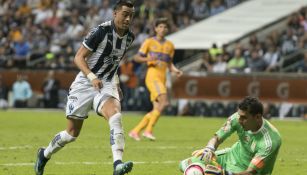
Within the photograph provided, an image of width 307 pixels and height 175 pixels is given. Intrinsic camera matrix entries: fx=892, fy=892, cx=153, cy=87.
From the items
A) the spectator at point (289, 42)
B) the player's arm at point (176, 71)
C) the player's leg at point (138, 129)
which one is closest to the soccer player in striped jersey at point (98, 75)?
the player's arm at point (176, 71)

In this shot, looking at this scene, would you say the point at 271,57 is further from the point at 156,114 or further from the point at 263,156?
the point at 263,156

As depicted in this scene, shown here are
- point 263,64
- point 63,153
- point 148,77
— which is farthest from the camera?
point 263,64

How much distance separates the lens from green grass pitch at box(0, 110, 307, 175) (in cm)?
1277

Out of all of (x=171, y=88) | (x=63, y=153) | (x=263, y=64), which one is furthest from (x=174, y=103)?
(x=63, y=153)

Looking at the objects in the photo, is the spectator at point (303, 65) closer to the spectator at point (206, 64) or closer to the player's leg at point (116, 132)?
the spectator at point (206, 64)

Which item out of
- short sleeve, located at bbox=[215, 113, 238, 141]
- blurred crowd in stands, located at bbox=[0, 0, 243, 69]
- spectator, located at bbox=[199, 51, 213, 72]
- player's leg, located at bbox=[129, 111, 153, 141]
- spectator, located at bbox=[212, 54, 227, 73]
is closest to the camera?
short sleeve, located at bbox=[215, 113, 238, 141]

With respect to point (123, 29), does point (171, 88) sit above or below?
below

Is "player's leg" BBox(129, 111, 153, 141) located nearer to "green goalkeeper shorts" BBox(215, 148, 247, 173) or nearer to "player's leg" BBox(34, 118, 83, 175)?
"player's leg" BBox(34, 118, 83, 175)

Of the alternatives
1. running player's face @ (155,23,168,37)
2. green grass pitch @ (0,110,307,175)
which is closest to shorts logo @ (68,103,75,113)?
green grass pitch @ (0,110,307,175)

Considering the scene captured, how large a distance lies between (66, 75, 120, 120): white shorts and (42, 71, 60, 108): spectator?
21.4m

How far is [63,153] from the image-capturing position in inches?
600

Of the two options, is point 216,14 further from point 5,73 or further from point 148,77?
point 148,77

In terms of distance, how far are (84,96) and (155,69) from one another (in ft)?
25.3

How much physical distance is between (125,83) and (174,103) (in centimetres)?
216
